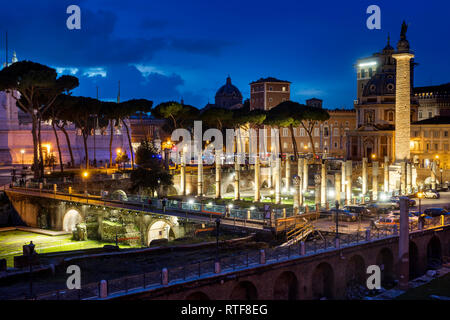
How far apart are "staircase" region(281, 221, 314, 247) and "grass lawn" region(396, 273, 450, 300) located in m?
5.64

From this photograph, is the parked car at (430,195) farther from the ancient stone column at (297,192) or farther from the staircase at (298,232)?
the staircase at (298,232)

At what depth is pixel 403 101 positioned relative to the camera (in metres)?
52.2

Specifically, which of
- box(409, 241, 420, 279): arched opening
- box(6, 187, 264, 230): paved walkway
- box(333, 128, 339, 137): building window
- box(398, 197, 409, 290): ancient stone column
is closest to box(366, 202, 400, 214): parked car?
box(409, 241, 420, 279): arched opening

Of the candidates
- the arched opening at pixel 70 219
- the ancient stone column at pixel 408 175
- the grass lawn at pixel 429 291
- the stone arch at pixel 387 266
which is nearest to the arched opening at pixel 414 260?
the grass lawn at pixel 429 291

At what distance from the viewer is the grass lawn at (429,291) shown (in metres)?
25.4

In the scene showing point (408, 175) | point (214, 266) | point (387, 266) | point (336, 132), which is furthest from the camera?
point (336, 132)

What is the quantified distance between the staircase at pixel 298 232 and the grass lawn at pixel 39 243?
40.2 feet

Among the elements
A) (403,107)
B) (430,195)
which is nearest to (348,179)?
(430,195)

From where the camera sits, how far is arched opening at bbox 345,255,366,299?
84.8ft

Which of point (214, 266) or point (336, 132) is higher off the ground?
point (336, 132)

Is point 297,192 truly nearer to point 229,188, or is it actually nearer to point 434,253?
point 434,253

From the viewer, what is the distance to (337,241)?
24922 mm

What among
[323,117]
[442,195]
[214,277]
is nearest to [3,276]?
[214,277]

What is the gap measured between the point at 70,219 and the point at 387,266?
25.1 metres
